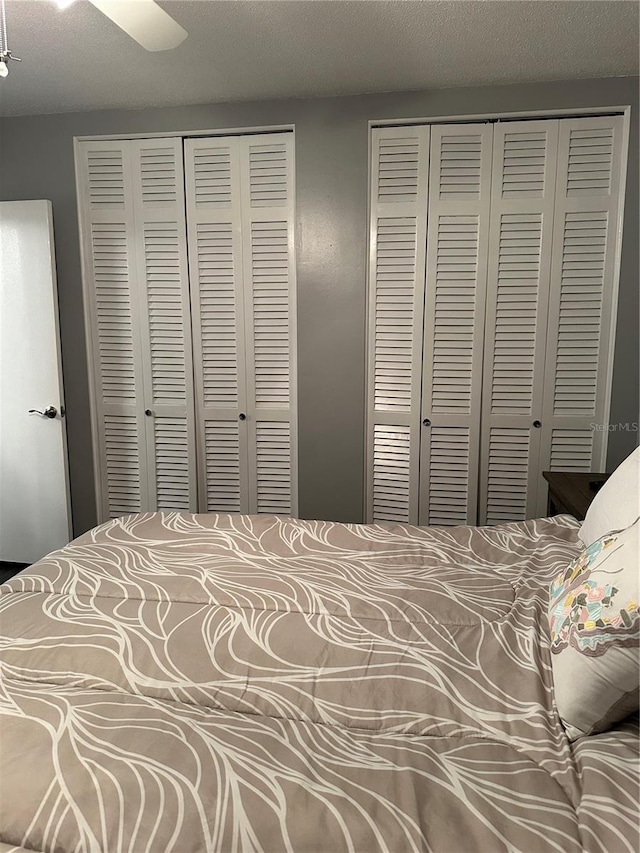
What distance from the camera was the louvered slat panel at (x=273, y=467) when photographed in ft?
10.1

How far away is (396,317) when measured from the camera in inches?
114

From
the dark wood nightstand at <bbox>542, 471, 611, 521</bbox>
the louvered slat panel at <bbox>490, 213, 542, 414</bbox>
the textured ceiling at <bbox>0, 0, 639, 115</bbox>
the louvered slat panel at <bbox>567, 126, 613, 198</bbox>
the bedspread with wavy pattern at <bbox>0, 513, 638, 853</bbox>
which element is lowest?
the bedspread with wavy pattern at <bbox>0, 513, 638, 853</bbox>

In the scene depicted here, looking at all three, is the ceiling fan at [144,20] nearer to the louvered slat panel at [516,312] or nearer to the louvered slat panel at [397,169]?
the louvered slat panel at [397,169]

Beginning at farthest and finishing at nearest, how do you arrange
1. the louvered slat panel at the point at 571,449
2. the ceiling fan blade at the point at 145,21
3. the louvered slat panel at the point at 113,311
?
1. the louvered slat panel at the point at 113,311
2. the louvered slat panel at the point at 571,449
3. the ceiling fan blade at the point at 145,21

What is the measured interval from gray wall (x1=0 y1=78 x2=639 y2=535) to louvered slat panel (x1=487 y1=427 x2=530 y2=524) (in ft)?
1.41

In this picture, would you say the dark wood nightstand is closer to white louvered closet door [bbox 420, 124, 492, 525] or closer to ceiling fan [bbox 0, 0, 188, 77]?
white louvered closet door [bbox 420, 124, 492, 525]

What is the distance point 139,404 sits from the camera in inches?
125

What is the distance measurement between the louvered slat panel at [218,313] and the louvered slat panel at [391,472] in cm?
82

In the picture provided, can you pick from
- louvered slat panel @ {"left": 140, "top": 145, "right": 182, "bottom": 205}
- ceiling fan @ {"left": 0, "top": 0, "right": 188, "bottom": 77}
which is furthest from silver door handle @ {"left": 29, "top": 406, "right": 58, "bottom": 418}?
ceiling fan @ {"left": 0, "top": 0, "right": 188, "bottom": 77}

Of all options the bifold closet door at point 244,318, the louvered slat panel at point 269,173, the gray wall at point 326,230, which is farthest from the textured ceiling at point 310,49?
the bifold closet door at point 244,318

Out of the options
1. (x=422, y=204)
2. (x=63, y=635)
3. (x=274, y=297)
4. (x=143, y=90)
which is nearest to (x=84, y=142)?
(x=143, y=90)

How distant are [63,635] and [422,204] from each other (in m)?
2.41

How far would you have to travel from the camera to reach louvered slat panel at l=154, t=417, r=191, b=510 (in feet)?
10.4

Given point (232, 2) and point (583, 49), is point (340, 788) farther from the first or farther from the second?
point (583, 49)
